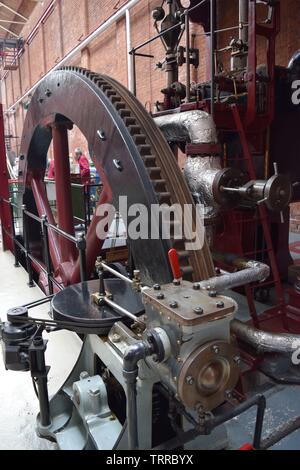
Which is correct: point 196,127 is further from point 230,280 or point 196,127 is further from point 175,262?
point 175,262

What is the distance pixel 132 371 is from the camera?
1.00 meters

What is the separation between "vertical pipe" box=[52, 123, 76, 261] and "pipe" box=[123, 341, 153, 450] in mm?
2037

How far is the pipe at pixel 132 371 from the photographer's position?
0.98 meters

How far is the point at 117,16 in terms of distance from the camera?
8734 millimetres

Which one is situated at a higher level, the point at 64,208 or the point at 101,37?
the point at 101,37

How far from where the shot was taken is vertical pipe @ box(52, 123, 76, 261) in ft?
9.20

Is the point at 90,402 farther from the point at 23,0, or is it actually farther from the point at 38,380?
the point at 23,0

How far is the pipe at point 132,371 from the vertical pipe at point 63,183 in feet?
6.68

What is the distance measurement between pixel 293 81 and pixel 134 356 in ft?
9.52

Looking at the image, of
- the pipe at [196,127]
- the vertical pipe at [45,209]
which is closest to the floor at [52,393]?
the vertical pipe at [45,209]

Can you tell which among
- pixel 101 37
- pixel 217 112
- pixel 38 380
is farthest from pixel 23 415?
pixel 101 37

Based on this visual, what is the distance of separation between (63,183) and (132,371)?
2138 mm

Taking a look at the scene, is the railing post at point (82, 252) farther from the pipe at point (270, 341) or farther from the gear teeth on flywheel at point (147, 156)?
the pipe at point (270, 341)

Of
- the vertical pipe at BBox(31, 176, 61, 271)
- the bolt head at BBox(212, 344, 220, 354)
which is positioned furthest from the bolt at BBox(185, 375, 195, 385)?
the vertical pipe at BBox(31, 176, 61, 271)
